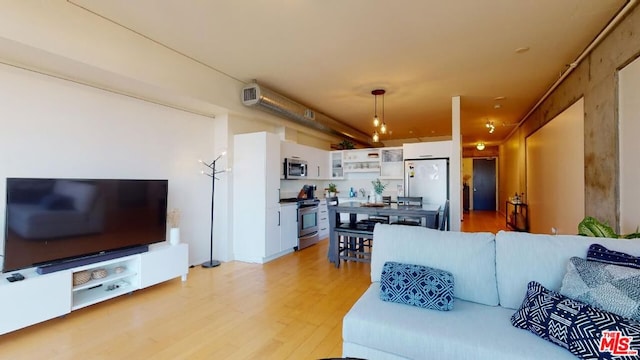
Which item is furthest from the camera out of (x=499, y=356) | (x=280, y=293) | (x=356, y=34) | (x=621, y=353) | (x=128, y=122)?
(x=128, y=122)

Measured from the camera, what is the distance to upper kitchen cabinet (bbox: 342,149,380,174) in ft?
21.0

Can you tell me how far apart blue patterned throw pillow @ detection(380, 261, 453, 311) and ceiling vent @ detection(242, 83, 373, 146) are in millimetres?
3198

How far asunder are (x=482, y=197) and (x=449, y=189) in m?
7.93

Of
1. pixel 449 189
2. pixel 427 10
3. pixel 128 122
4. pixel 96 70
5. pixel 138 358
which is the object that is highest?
pixel 427 10

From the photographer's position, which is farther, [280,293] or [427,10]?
[280,293]

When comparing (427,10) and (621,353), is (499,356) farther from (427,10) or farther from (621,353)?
(427,10)

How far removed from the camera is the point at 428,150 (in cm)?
541

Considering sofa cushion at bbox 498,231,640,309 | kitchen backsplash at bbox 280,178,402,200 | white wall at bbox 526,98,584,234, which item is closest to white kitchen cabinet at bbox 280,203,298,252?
kitchen backsplash at bbox 280,178,402,200

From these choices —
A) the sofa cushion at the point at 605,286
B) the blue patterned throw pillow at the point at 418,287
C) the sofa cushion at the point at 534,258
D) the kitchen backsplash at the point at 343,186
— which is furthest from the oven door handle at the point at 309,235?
the sofa cushion at the point at 605,286

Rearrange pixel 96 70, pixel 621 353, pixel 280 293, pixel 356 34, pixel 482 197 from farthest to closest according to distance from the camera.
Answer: pixel 482 197 → pixel 280 293 → pixel 356 34 → pixel 96 70 → pixel 621 353

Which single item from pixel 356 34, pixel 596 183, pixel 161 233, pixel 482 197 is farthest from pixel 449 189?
pixel 482 197

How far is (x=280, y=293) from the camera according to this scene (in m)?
3.18

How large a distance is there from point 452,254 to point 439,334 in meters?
0.62

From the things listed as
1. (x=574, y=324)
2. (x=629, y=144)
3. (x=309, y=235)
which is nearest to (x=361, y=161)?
(x=309, y=235)
